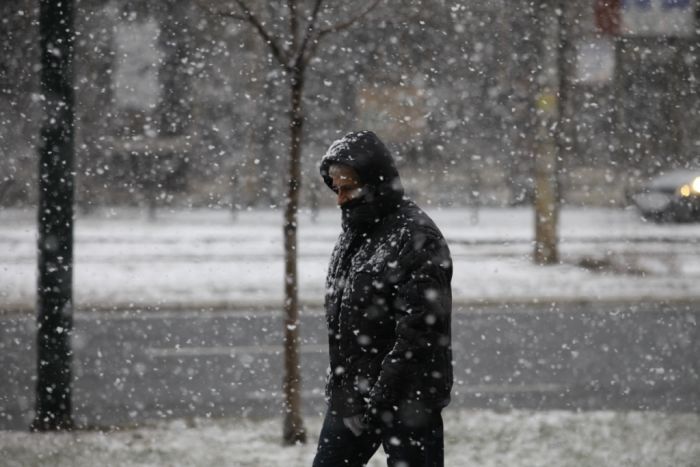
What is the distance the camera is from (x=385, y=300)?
2.93 metres

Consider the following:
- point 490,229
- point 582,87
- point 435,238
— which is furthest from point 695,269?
point 435,238

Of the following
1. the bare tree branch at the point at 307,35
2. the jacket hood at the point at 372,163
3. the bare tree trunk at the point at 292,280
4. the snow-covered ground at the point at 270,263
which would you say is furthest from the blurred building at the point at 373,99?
the jacket hood at the point at 372,163

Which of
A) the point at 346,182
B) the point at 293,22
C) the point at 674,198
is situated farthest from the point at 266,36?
the point at 674,198

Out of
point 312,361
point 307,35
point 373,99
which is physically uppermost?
point 373,99

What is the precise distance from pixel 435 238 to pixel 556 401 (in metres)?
4.45

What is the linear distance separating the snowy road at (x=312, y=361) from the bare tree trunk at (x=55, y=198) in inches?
35.5

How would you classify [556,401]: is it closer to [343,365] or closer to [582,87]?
[343,365]

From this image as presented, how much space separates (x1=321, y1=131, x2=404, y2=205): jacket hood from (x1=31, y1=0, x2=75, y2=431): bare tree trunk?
9.51 feet

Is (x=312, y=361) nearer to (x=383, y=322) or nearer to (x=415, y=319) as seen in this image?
(x=383, y=322)

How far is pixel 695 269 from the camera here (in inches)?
571

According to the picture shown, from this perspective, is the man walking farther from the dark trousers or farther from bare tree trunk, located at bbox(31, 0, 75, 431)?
bare tree trunk, located at bbox(31, 0, 75, 431)

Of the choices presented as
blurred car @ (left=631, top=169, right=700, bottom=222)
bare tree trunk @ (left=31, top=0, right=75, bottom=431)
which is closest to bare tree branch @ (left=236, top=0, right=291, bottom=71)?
bare tree trunk @ (left=31, top=0, right=75, bottom=431)

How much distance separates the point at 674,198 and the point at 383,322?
21033 mm

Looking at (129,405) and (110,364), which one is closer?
(129,405)
